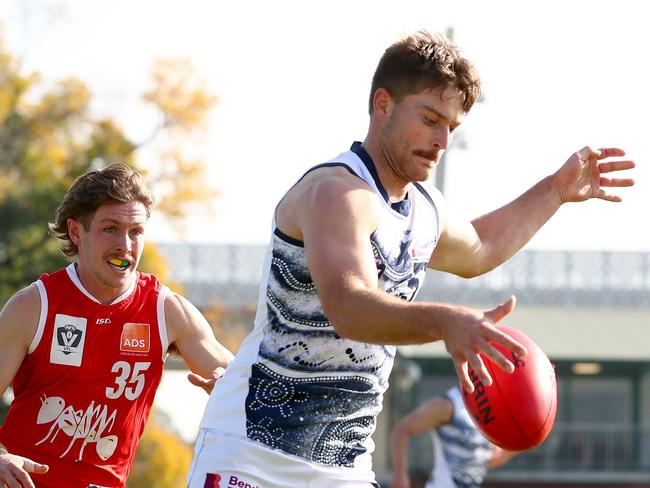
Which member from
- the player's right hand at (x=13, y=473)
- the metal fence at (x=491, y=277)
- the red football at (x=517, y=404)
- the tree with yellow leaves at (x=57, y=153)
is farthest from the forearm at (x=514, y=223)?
the metal fence at (x=491, y=277)

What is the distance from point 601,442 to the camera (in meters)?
34.5

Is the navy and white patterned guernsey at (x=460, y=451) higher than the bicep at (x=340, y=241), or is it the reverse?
the navy and white patterned guernsey at (x=460, y=451)

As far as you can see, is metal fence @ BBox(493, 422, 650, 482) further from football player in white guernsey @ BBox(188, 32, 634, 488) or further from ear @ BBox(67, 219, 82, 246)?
football player in white guernsey @ BBox(188, 32, 634, 488)

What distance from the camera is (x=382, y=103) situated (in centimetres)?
519

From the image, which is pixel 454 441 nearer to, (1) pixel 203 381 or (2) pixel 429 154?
(1) pixel 203 381

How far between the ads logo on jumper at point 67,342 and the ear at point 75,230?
39cm

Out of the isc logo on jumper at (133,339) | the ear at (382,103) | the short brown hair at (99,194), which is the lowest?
the isc logo on jumper at (133,339)

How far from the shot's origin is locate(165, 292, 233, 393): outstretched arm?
21.2 ft

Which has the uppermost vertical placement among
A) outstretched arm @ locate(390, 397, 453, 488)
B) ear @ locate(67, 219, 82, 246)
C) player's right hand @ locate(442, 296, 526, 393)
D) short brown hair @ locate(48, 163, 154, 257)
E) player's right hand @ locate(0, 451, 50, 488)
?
outstretched arm @ locate(390, 397, 453, 488)

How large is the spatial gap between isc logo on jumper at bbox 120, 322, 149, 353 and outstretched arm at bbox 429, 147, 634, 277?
136cm

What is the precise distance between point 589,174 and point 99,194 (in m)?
2.05

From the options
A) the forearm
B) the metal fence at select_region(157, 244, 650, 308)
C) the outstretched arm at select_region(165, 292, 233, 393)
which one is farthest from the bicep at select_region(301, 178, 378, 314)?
the metal fence at select_region(157, 244, 650, 308)

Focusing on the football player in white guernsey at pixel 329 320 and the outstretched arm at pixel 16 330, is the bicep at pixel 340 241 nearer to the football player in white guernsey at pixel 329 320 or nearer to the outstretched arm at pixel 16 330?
the football player in white guernsey at pixel 329 320

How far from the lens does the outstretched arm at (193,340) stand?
6473mm
